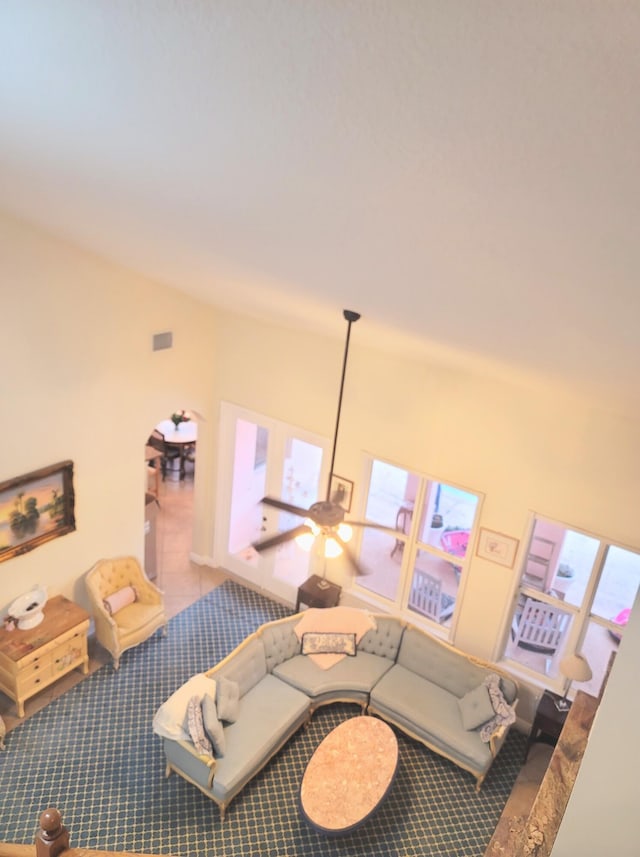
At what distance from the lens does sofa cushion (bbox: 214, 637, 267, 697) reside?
20.5 ft

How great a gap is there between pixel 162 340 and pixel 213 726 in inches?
159

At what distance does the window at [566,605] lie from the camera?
634 cm

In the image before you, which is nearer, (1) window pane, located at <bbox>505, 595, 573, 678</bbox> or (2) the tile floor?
(2) the tile floor

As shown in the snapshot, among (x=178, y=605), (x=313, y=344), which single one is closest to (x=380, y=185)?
(x=313, y=344)

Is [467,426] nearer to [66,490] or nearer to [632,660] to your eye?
[632,660]

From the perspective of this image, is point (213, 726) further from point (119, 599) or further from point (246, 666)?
point (119, 599)

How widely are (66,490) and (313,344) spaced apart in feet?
10.2

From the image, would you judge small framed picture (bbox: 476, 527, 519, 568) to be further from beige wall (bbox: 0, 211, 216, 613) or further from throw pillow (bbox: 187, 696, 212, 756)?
beige wall (bbox: 0, 211, 216, 613)

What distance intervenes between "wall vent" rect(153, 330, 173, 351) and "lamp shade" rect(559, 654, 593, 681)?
534cm

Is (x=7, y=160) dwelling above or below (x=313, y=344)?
above

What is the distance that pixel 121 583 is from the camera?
753 centimetres

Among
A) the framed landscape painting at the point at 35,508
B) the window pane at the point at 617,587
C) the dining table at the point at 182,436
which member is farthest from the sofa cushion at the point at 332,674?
the dining table at the point at 182,436

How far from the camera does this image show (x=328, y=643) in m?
7.03

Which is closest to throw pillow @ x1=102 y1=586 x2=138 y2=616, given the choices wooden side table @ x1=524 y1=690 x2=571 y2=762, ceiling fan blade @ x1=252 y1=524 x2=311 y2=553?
ceiling fan blade @ x1=252 y1=524 x2=311 y2=553
